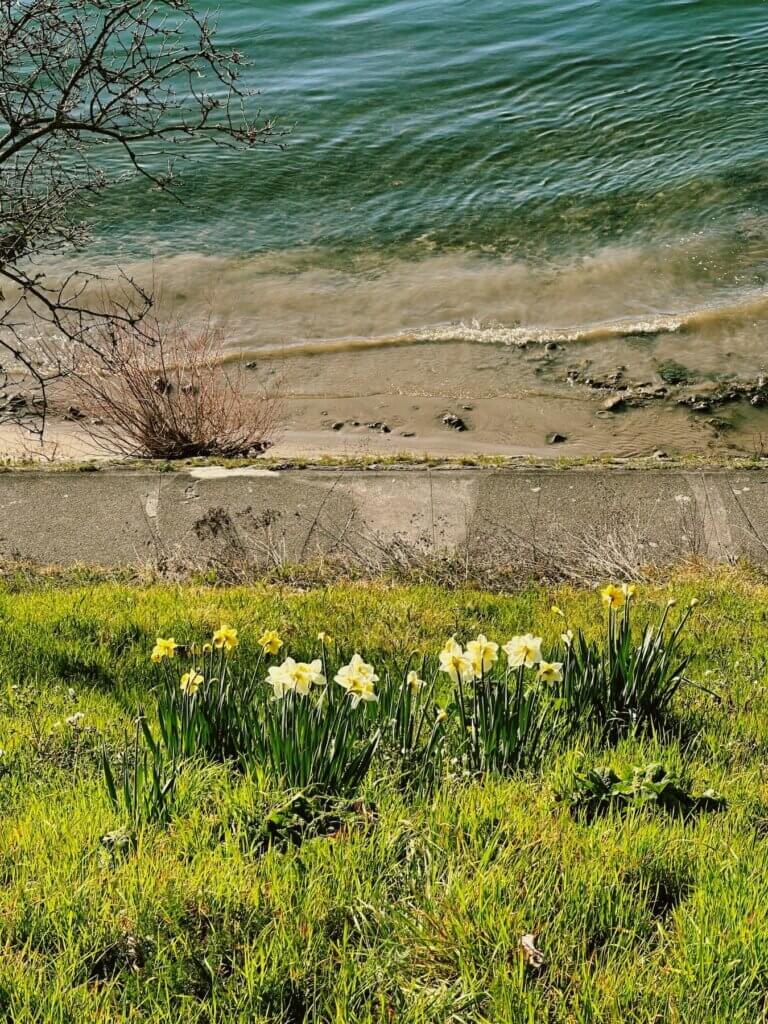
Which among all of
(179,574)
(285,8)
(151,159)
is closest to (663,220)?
(151,159)

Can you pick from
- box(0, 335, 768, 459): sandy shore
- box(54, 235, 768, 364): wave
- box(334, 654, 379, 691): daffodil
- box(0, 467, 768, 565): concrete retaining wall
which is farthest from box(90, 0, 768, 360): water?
box(334, 654, 379, 691): daffodil

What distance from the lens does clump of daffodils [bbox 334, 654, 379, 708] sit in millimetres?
2975

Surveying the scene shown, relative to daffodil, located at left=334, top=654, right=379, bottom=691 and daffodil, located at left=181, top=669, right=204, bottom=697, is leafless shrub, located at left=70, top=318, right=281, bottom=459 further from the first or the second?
daffodil, located at left=334, top=654, right=379, bottom=691

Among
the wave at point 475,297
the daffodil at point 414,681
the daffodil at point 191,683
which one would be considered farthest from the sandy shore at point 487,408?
the daffodil at point 191,683

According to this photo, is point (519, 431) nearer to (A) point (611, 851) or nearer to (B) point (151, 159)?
(A) point (611, 851)

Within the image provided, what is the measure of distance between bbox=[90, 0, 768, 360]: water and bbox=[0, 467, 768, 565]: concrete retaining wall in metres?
6.14

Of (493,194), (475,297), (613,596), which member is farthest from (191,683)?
(493,194)

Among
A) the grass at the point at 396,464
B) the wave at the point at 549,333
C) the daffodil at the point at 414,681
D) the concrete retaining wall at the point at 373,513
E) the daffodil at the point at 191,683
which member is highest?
the wave at the point at 549,333

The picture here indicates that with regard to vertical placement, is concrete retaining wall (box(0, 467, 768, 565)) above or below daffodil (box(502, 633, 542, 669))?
below

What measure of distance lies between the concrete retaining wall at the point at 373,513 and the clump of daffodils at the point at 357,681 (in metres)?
3.36

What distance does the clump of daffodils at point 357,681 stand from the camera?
2975 mm

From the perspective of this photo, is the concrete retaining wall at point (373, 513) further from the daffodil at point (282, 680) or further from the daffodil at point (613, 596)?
the daffodil at point (282, 680)

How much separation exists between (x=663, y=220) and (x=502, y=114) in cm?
602

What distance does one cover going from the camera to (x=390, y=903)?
96.0 inches
